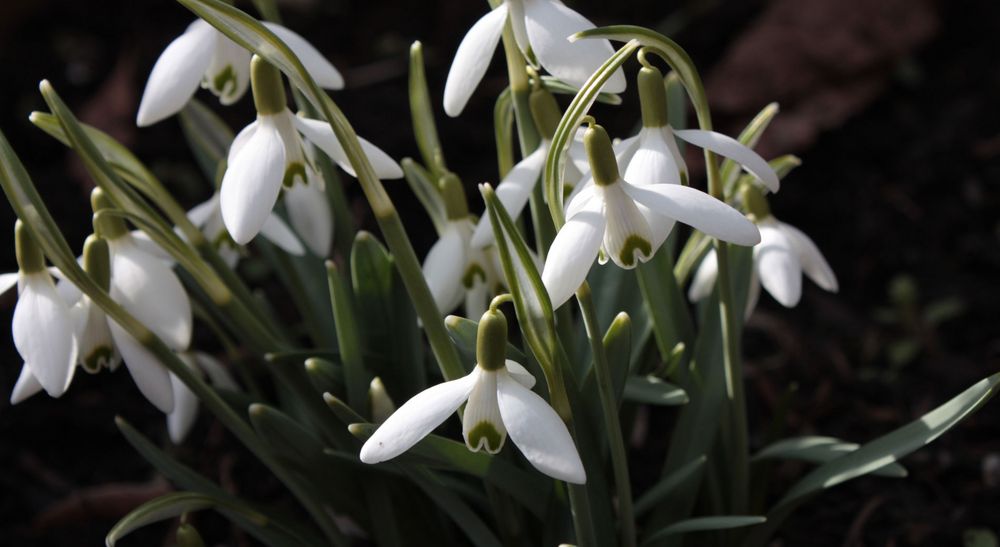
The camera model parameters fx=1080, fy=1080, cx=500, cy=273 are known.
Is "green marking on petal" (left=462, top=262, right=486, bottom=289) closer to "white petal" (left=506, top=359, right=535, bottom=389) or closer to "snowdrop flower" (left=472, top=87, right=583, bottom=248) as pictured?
"snowdrop flower" (left=472, top=87, right=583, bottom=248)

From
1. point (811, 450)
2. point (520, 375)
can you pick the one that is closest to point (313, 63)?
point (520, 375)

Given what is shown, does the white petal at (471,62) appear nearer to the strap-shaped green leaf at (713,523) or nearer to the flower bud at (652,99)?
the flower bud at (652,99)

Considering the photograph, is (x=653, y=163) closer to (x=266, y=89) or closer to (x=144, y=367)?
(x=266, y=89)

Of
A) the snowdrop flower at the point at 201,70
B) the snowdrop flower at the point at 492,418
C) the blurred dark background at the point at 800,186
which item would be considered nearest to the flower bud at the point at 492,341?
→ the snowdrop flower at the point at 492,418

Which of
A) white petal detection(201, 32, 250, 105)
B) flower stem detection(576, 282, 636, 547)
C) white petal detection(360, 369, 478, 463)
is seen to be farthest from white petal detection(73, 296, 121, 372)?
flower stem detection(576, 282, 636, 547)

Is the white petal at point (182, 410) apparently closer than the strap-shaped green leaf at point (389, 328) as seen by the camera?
No

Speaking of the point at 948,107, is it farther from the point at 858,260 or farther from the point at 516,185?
the point at 516,185
